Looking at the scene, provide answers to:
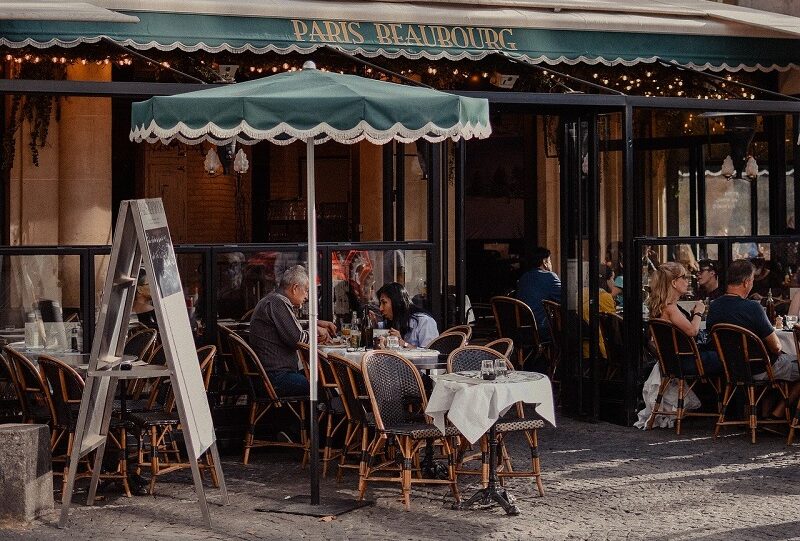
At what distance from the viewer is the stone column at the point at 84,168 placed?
1523 cm

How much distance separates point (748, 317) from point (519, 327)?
3697 millimetres

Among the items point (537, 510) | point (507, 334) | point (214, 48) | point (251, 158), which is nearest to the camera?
point (537, 510)

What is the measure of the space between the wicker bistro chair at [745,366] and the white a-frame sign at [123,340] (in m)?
4.47

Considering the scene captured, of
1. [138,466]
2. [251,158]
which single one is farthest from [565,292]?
[251,158]

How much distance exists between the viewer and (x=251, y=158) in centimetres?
2086

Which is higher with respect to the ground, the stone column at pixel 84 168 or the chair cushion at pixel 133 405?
the stone column at pixel 84 168

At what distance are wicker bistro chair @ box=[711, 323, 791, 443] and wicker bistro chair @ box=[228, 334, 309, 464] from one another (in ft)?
11.0

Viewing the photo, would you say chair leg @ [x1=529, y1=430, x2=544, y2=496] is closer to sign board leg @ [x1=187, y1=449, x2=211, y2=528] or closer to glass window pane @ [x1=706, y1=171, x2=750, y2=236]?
sign board leg @ [x1=187, y1=449, x2=211, y2=528]

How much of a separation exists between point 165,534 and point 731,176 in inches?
422

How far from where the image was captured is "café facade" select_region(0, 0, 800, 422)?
35.8 ft

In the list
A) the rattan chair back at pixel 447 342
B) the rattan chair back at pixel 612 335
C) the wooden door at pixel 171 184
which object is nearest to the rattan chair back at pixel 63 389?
the rattan chair back at pixel 447 342

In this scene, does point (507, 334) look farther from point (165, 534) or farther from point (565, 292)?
point (165, 534)

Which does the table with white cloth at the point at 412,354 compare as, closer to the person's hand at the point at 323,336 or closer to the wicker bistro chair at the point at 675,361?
the person's hand at the point at 323,336

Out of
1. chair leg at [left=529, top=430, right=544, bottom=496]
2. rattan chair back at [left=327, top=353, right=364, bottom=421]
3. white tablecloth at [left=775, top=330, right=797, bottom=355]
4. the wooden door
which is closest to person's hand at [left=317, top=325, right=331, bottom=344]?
rattan chair back at [left=327, top=353, right=364, bottom=421]
